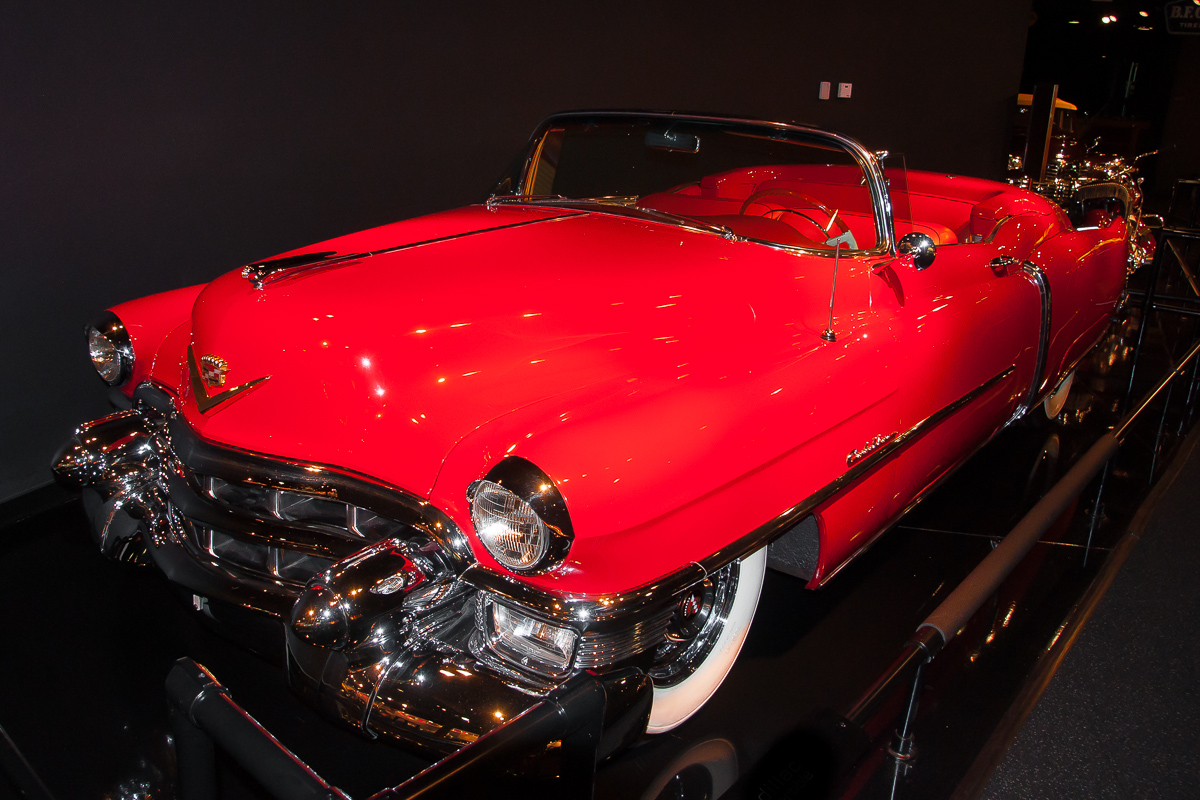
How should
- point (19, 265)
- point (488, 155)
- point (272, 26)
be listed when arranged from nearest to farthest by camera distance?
point (19, 265)
point (272, 26)
point (488, 155)

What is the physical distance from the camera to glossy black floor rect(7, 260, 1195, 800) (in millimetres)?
1823

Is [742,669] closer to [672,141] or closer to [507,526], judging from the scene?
[507,526]

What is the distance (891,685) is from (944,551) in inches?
56.6

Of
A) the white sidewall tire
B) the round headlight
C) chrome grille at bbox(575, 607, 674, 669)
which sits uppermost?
the round headlight

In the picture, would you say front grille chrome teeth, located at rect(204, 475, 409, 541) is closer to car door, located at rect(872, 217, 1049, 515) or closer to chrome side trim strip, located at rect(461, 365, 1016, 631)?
chrome side trim strip, located at rect(461, 365, 1016, 631)

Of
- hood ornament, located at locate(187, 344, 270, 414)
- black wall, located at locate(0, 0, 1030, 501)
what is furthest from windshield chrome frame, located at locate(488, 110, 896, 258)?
black wall, located at locate(0, 0, 1030, 501)

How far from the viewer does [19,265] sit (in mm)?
3057

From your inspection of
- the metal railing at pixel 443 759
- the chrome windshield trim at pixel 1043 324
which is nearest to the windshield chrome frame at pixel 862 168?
the chrome windshield trim at pixel 1043 324

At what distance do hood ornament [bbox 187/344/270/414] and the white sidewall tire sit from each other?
3.78 feet

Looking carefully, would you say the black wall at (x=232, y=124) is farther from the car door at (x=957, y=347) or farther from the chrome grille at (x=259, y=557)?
the car door at (x=957, y=347)

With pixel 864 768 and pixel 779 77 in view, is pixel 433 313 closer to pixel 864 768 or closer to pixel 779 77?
pixel 864 768

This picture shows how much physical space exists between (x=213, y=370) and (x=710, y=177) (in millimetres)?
1596

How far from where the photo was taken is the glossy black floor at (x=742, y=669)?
1.82m

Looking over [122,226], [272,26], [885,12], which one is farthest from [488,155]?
[885,12]
